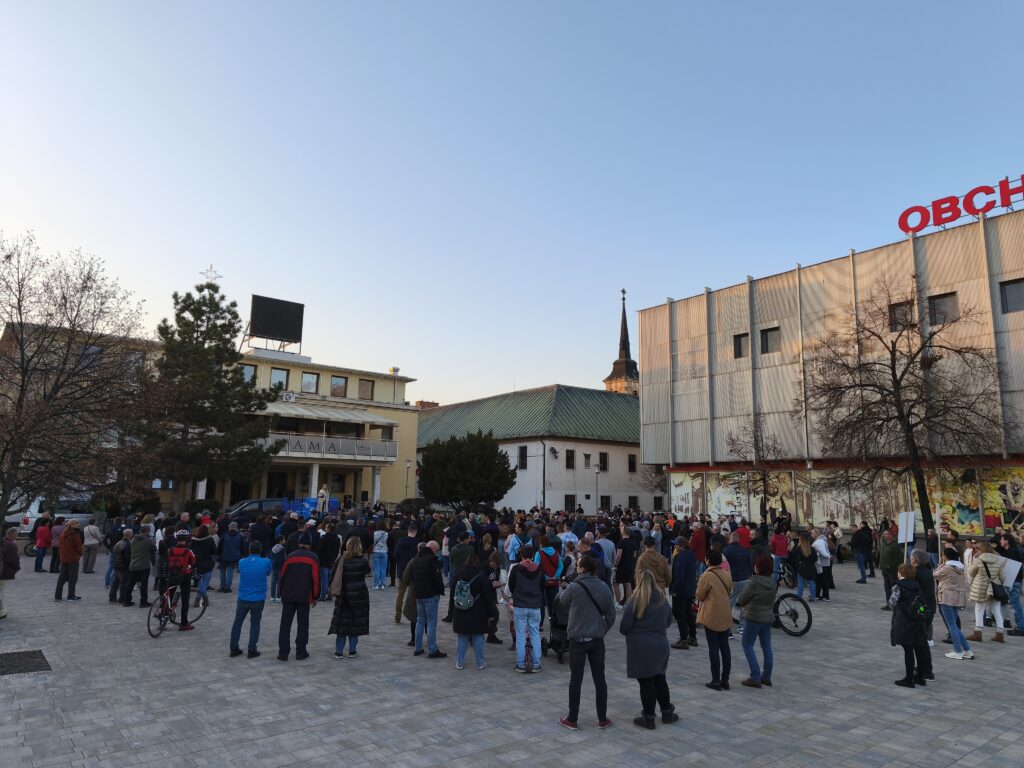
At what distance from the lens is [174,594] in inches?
441

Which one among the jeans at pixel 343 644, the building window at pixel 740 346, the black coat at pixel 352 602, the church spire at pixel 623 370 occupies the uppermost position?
the church spire at pixel 623 370

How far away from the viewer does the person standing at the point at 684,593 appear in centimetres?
1076

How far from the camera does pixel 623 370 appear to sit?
87125 millimetres

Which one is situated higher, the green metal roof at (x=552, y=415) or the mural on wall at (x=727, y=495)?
the green metal roof at (x=552, y=415)

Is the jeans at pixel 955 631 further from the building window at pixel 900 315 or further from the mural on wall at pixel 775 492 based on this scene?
the mural on wall at pixel 775 492

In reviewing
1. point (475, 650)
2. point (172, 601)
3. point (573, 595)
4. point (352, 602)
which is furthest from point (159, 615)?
point (573, 595)

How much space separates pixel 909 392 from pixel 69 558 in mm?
29586

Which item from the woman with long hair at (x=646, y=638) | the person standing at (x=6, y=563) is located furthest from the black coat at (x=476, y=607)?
the person standing at (x=6, y=563)

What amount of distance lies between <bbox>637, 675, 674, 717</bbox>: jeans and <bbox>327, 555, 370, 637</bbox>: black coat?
14.2 ft

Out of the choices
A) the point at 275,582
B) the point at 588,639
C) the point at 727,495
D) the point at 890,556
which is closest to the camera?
the point at 588,639

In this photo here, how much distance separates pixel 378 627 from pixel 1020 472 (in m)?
26.6

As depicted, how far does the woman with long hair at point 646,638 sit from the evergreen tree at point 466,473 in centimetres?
3549

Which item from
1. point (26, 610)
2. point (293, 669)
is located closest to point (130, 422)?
point (26, 610)

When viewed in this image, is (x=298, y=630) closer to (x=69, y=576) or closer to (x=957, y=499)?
(x=69, y=576)
